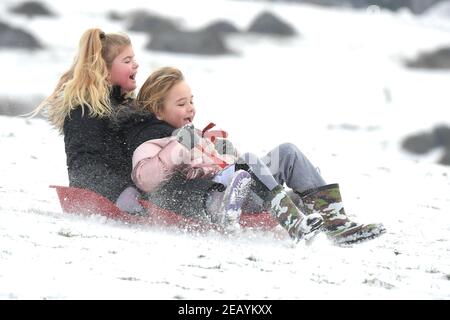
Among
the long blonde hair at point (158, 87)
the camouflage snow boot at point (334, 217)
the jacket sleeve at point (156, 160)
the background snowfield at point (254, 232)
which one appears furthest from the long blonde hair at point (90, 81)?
the camouflage snow boot at point (334, 217)

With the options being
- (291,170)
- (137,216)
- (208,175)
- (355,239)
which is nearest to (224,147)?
(208,175)

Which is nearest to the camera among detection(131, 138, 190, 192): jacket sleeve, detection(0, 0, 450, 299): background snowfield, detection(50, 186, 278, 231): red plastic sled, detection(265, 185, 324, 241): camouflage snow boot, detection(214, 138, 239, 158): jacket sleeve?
detection(0, 0, 450, 299): background snowfield

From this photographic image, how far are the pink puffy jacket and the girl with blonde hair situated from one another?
22cm

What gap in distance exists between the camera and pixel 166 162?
196 inches

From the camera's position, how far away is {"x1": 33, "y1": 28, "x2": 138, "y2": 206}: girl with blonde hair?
5289mm

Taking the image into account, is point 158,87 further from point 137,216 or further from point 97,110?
point 137,216

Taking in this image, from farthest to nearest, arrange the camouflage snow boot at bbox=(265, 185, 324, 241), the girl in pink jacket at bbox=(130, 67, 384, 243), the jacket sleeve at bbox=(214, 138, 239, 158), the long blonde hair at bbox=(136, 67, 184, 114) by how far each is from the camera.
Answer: the jacket sleeve at bbox=(214, 138, 239, 158) < the long blonde hair at bbox=(136, 67, 184, 114) < the girl in pink jacket at bbox=(130, 67, 384, 243) < the camouflage snow boot at bbox=(265, 185, 324, 241)

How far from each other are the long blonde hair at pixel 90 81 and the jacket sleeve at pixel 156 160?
1.41 ft

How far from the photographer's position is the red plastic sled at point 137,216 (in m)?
5.08

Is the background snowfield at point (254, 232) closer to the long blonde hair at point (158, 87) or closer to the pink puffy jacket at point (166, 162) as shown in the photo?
the pink puffy jacket at point (166, 162)

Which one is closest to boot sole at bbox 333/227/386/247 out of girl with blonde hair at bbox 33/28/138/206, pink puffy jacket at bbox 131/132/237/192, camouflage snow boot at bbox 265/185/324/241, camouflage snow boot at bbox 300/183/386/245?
camouflage snow boot at bbox 300/183/386/245

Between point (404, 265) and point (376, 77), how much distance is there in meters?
17.0

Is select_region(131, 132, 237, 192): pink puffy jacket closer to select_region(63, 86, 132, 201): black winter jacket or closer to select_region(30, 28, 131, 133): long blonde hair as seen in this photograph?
select_region(63, 86, 132, 201): black winter jacket
